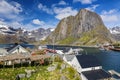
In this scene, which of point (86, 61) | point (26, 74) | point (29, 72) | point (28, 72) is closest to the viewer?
point (26, 74)

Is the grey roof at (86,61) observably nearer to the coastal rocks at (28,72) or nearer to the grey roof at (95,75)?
the grey roof at (95,75)

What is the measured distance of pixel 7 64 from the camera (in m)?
54.2

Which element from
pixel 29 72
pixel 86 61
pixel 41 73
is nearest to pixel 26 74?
pixel 29 72

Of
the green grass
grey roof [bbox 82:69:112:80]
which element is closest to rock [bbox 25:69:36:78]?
the green grass

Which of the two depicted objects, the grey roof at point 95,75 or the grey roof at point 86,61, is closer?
the grey roof at point 95,75

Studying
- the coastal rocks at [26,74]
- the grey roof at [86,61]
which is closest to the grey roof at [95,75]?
the grey roof at [86,61]

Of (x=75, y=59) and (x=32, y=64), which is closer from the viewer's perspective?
(x=32, y=64)

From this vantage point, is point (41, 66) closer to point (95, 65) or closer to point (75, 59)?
point (75, 59)

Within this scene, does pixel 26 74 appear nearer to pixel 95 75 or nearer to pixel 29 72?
pixel 29 72

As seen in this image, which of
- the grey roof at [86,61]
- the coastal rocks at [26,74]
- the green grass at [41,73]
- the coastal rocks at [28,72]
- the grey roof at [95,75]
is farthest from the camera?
the grey roof at [86,61]

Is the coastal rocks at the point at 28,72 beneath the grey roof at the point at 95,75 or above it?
above

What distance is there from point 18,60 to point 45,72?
12.1m

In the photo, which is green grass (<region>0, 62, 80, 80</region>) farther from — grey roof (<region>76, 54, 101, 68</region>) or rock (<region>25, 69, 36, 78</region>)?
grey roof (<region>76, 54, 101, 68</region>)

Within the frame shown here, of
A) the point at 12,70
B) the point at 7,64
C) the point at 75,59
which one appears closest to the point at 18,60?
the point at 7,64
